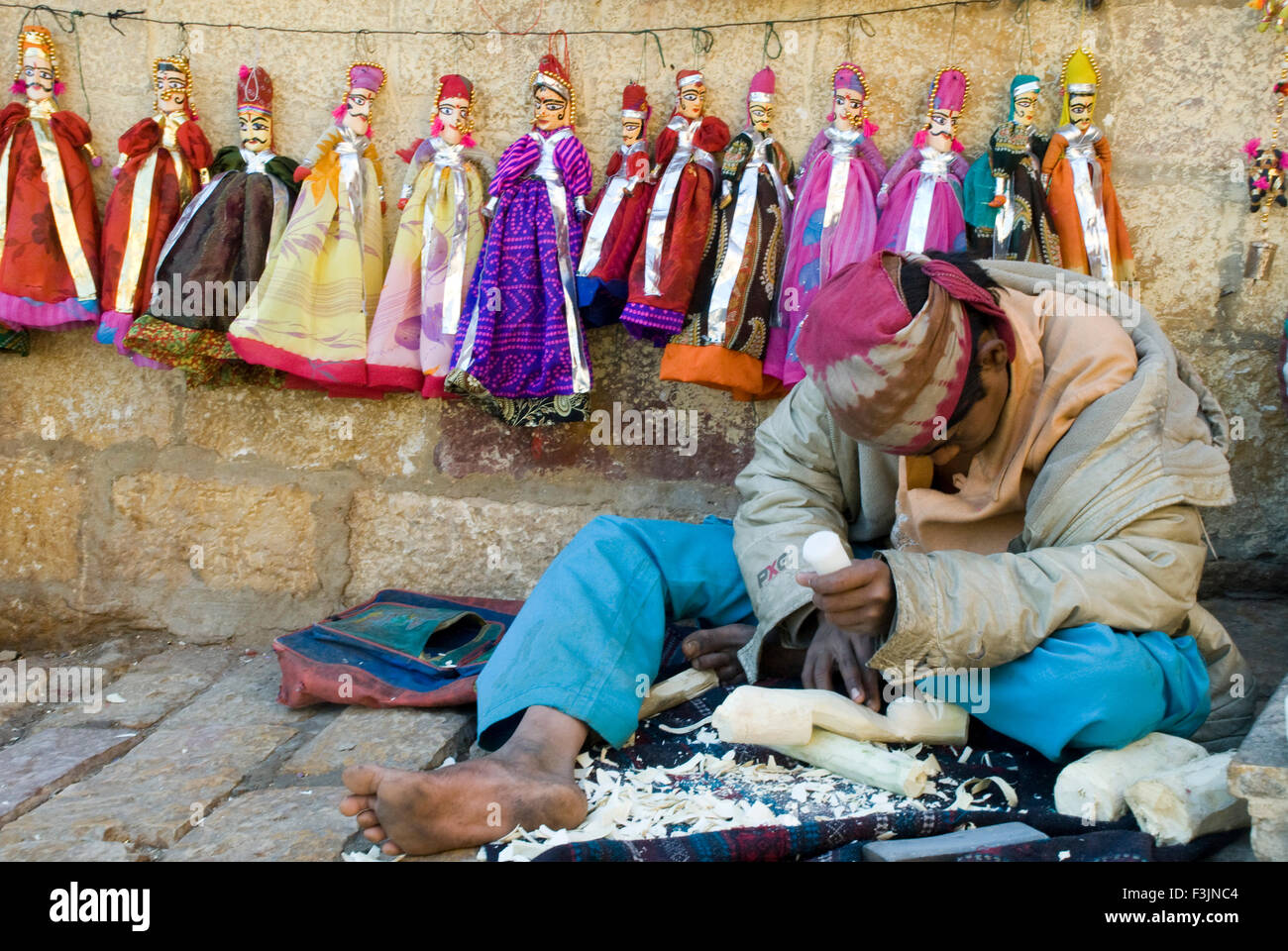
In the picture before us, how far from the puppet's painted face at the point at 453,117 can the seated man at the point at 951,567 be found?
54.6 inches

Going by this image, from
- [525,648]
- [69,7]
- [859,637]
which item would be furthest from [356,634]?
[69,7]

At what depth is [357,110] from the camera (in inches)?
120

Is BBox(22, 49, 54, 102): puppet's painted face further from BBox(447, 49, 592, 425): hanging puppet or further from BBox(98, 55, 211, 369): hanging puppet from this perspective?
BBox(447, 49, 592, 425): hanging puppet

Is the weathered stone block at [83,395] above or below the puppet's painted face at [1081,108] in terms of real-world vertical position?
below

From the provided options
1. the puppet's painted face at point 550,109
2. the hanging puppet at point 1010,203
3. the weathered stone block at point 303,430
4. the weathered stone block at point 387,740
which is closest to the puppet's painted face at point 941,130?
the hanging puppet at point 1010,203

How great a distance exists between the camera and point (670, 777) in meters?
2.01

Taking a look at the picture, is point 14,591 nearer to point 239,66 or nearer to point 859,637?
point 239,66

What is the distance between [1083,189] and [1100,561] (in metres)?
1.33

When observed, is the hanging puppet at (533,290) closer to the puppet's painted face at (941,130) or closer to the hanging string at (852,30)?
the hanging string at (852,30)

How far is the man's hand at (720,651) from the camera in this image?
2.35 metres

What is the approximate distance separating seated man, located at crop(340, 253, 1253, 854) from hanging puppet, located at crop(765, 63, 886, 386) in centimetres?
48

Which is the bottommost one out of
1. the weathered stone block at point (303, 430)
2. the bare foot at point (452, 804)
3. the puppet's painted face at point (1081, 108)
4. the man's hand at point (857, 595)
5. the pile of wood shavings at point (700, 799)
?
the pile of wood shavings at point (700, 799)

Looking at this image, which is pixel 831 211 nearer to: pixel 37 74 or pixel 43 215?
pixel 43 215

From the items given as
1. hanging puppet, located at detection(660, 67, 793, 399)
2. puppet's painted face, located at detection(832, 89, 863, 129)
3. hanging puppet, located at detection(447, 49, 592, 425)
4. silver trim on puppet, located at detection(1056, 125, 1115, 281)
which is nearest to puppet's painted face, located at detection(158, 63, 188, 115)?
hanging puppet, located at detection(447, 49, 592, 425)
